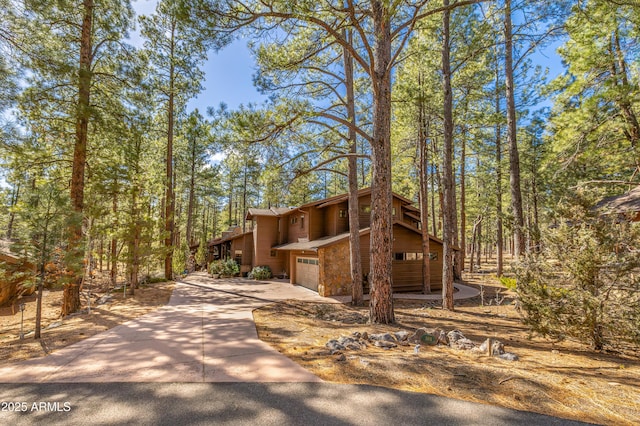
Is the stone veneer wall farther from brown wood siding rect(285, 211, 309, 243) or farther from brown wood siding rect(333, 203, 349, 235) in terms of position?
brown wood siding rect(285, 211, 309, 243)

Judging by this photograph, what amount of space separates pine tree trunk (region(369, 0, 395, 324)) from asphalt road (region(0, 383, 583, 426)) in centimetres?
359

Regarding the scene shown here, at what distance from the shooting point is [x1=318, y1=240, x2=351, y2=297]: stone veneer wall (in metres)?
12.9

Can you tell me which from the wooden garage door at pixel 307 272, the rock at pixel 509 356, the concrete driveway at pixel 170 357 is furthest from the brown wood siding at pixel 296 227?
the rock at pixel 509 356

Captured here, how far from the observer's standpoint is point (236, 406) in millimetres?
3279

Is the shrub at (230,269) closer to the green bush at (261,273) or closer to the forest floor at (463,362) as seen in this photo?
the green bush at (261,273)

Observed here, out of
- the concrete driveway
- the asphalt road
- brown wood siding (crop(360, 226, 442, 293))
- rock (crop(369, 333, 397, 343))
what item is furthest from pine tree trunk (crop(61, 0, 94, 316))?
brown wood siding (crop(360, 226, 442, 293))

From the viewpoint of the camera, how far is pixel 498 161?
1753 centimetres

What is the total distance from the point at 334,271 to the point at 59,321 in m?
9.70

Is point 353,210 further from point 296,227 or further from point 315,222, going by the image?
point 296,227

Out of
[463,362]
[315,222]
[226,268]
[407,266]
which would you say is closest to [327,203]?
[315,222]

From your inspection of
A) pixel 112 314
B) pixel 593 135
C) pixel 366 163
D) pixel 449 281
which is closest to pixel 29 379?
pixel 112 314

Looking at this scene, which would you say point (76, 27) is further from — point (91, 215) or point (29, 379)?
point (29, 379)

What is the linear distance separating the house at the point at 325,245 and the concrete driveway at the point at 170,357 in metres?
6.15

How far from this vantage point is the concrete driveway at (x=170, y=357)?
4.07m
